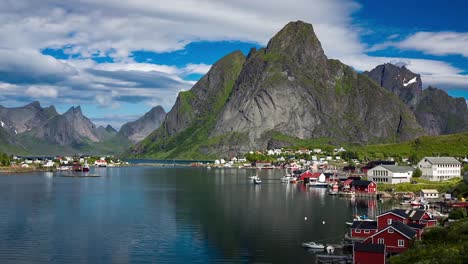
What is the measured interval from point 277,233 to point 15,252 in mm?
26781

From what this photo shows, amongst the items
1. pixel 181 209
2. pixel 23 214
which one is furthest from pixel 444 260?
pixel 23 214

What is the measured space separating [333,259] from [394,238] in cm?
602

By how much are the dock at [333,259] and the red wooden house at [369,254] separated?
9.02ft

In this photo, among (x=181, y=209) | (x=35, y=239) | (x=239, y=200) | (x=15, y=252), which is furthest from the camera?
(x=239, y=200)

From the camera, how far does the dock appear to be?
4578 centimetres

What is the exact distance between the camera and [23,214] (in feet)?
245

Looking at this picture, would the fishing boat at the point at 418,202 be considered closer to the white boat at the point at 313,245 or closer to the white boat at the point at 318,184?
the white boat at the point at 313,245

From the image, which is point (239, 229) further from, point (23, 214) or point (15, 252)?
point (23, 214)

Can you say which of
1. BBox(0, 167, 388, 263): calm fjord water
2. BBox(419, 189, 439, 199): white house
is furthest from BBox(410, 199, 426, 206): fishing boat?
BBox(419, 189, 439, 199): white house

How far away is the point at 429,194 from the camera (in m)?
94.8

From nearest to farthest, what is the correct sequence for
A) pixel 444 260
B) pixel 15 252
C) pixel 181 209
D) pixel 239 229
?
pixel 444 260 → pixel 15 252 → pixel 239 229 → pixel 181 209

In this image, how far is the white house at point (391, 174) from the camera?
379ft

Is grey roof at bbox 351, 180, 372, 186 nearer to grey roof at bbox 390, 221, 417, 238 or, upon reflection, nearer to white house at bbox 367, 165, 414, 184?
white house at bbox 367, 165, 414, 184

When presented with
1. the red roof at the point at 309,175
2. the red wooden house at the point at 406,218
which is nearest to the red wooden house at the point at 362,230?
the red wooden house at the point at 406,218
